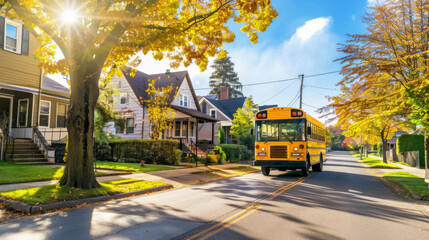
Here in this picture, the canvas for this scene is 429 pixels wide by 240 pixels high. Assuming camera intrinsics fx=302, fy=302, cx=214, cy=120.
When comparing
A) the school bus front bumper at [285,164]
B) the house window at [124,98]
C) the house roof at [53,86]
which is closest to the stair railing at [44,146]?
the house roof at [53,86]

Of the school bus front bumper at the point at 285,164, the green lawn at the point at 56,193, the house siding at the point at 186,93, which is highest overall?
the house siding at the point at 186,93

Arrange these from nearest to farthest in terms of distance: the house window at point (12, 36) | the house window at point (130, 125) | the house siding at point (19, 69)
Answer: the house siding at point (19, 69), the house window at point (12, 36), the house window at point (130, 125)

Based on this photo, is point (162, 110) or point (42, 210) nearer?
point (42, 210)

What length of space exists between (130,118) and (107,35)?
23.2 meters

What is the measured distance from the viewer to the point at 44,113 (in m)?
21.0

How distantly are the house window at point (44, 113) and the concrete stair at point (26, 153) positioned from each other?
2.46 m

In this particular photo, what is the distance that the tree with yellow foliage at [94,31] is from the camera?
9367 mm

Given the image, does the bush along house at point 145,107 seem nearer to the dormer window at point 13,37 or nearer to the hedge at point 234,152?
the hedge at point 234,152

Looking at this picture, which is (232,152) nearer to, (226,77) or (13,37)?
(13,37)

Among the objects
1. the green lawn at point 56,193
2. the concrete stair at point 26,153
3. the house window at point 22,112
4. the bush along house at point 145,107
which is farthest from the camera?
the bush along house at point 145,107

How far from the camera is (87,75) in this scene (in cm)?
975

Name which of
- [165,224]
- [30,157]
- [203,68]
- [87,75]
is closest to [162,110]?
[30,157]

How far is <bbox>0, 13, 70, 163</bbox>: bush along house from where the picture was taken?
17469 millimetres

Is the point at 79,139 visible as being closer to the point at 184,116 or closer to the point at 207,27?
the point at 207,27
